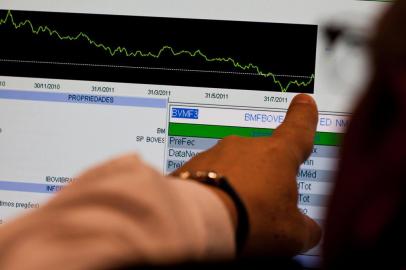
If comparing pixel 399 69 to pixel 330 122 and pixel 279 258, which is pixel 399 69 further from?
pixel 330 122

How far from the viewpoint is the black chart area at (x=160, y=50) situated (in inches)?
34.5

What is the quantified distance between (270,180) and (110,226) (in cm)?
25

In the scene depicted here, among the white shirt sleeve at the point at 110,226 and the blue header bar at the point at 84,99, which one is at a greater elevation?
the blue header bar at the point at 84,99

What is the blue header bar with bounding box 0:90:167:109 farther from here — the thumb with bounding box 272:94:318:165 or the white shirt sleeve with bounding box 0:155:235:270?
the white shirt sleeve with bounding box 0:155:235:270

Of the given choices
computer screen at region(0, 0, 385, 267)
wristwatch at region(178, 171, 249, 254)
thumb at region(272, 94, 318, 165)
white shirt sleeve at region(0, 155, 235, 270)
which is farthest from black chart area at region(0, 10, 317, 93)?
white shirt sleeve at region(0, 155, 235, 270)

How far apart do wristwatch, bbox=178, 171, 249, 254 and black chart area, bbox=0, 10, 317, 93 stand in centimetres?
33

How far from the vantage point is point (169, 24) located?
0.91m

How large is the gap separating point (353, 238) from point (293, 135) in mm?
355

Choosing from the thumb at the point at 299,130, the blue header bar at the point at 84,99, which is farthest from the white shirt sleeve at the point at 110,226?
the blue header bar at the point at 84,99

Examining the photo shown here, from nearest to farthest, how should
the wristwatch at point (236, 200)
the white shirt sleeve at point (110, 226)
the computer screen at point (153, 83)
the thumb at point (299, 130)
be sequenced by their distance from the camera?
the white shirt sleeve at point (110, 226) → the wristwatch at point (236, 200) → the thumb at point (299, 130) → the computer screen at point (153, 83)

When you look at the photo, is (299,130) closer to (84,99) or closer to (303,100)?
(303,100)

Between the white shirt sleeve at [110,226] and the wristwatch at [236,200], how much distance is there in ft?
0.33

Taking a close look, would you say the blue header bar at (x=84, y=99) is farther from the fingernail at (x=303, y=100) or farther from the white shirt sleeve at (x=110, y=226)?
the white shirt sleeve at (x=110, y=226)

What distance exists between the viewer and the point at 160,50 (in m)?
0.91
